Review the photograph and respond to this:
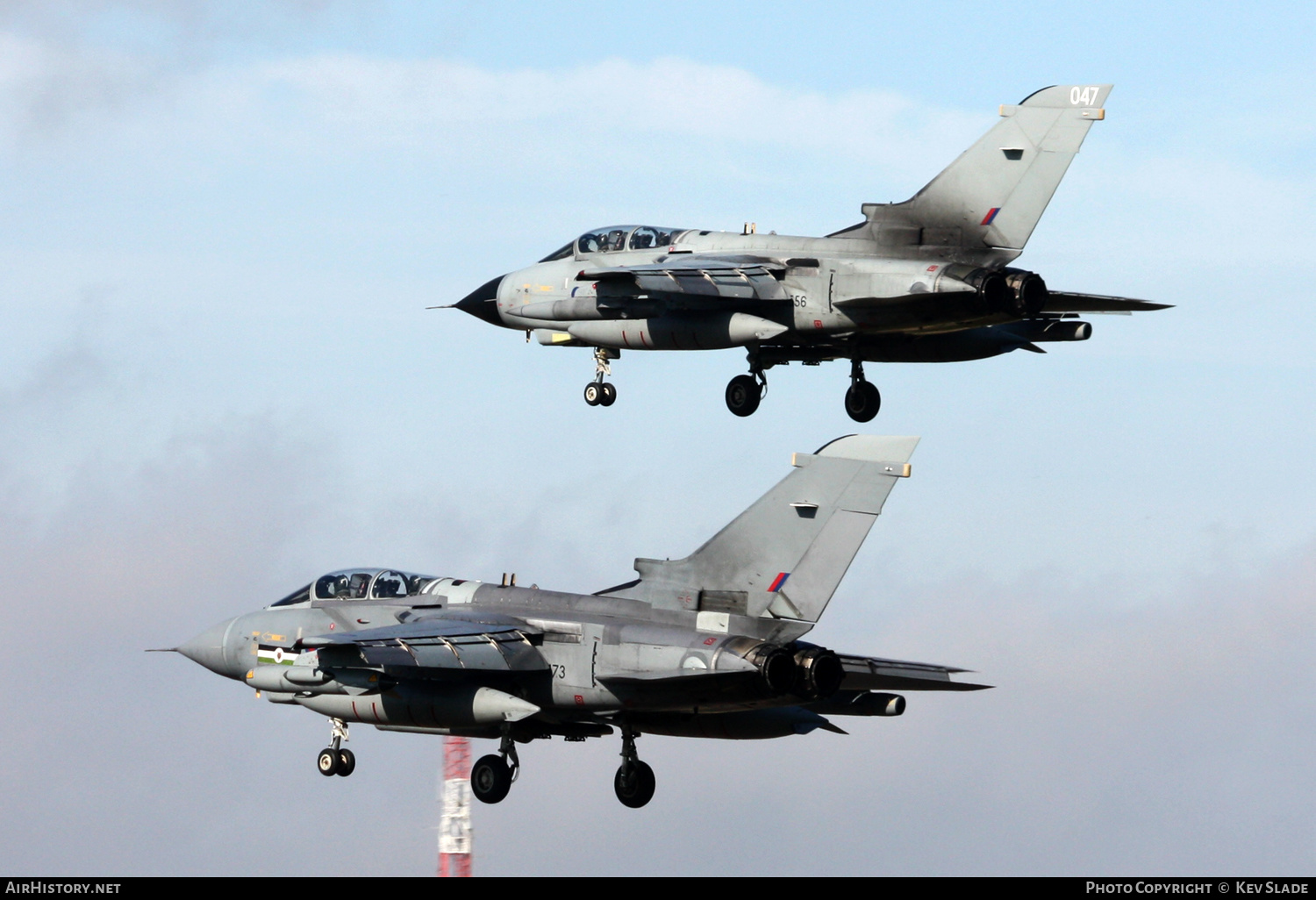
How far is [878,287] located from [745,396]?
4.56 metres

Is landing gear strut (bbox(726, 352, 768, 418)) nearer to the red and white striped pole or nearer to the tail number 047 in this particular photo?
the tail number 047

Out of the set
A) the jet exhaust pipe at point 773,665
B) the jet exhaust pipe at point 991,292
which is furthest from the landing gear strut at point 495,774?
the jet exhaust pipe at point 991,292

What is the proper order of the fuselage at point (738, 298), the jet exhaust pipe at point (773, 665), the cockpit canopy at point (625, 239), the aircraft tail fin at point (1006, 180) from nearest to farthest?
the jet exhaust pipe at point (773, 665) < the fuselage at point (738, 298) < the aircraft tail fin at point (1006, 180) < the cockpit canopy at point (625, 239)

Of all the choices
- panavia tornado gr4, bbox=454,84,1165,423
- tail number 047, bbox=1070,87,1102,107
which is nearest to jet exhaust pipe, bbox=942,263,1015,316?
panavia tornado gr4, bbox=454,84,1165,423

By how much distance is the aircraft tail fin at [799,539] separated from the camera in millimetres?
38750

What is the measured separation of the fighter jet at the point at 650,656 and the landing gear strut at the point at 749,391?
5136mm

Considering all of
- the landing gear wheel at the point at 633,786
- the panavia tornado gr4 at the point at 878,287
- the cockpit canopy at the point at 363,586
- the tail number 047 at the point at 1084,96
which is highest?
the tail number 047 at the point at 1084,96

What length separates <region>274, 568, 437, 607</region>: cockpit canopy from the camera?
146ft

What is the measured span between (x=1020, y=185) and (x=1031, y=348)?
4.21m

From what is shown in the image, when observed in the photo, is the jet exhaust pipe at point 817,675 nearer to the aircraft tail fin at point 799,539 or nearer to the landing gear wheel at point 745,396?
the aircraft tail fin at point 799,539

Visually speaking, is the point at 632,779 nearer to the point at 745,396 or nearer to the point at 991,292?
the point at 745,396

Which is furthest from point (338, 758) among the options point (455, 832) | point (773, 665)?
point (455, 832)

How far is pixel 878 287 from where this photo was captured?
41250 millimetres
